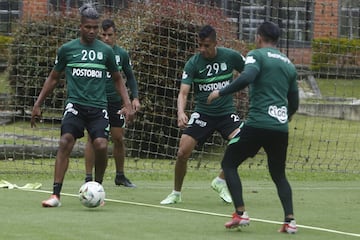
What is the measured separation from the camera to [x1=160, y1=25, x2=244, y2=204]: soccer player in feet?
38.1

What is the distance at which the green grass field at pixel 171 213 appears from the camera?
29.9 feet

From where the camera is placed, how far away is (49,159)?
16.9 metres

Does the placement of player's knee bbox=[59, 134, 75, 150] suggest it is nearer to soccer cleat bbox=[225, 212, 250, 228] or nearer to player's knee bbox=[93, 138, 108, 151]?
player's knee bbox=[93, 138, 108, 151]

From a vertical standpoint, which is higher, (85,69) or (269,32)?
(269,32)

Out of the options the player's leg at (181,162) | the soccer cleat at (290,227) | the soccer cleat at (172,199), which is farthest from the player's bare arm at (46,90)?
the soccer cleat at (290,227)

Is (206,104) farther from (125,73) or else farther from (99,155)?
(125,73)

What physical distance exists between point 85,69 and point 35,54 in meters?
8.09

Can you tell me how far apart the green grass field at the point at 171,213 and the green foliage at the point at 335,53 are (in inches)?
134

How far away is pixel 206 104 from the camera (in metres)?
11.8

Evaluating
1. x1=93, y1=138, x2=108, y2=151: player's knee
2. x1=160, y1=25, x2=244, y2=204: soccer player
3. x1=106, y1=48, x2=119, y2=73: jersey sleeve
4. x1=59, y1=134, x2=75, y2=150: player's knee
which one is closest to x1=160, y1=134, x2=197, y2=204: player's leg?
x1=160, y1=25, x2=244, y2=204: soccer player

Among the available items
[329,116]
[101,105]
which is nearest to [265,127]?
[101,105]

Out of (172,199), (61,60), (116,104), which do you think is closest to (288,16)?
(116,104)

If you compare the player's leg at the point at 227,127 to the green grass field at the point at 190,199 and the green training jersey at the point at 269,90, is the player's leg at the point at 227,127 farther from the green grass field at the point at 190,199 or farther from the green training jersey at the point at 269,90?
the green training jersey at the point at 269,90

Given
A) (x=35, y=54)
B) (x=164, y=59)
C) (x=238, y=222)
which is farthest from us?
(x=35, y=54)
